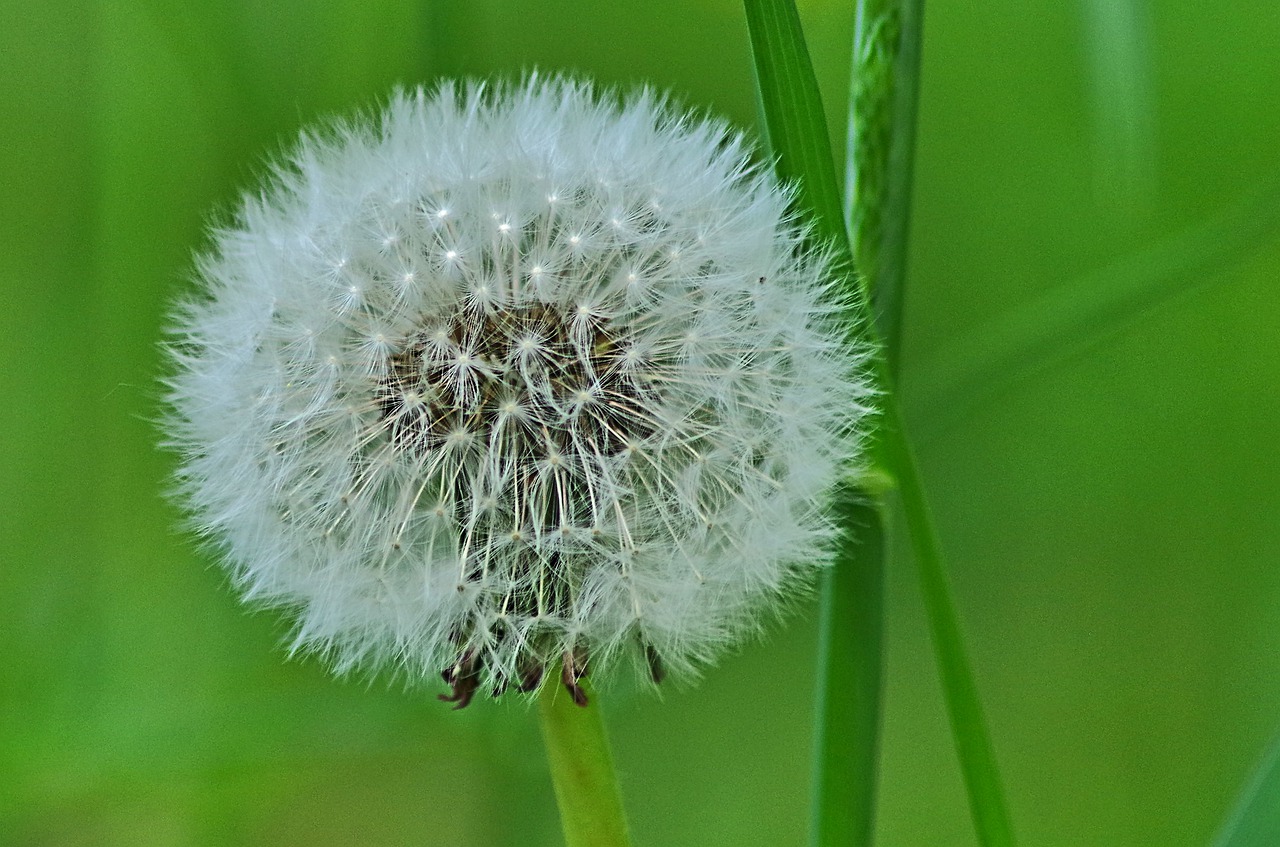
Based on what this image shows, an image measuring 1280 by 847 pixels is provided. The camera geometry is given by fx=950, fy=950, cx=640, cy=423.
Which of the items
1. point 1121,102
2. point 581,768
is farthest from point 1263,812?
point 1121,102

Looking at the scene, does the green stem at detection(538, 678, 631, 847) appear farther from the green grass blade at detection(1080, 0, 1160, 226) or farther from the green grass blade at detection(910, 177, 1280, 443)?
the green grass blade at detection(1080, 0, 1160, 226)

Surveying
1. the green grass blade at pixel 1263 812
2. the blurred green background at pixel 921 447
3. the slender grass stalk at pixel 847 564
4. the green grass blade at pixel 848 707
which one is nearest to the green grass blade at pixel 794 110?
the slender grass stalk at pixel 847 564

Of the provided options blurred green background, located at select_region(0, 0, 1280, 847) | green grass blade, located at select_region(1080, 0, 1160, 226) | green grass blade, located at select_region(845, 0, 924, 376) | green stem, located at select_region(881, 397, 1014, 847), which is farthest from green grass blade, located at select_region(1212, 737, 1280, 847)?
blurred green background, located at select_region(0, 0, 1280, 847)

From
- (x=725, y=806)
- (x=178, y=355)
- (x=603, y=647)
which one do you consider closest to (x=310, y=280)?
(x=178, y=355)

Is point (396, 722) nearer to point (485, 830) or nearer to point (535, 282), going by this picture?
point (485, 830)

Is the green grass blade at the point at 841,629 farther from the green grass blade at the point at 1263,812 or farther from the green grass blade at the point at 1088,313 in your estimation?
the green grass blade at the point at 1088,313

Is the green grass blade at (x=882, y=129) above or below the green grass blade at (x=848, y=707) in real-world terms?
above
